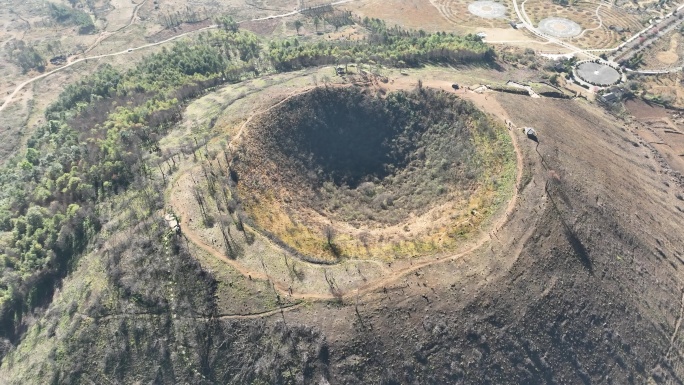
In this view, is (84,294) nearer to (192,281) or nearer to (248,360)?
(192,281)

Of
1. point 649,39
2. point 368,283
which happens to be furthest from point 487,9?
point 368,283

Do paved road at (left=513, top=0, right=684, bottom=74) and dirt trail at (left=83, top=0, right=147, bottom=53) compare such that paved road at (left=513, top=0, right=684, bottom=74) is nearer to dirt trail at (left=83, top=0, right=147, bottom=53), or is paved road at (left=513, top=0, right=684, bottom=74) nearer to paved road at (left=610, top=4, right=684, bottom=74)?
paved road at (left=610, top=4, right=684, bottom=74)

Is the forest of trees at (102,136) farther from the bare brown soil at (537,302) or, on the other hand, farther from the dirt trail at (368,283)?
the bare brown soil at (537,302)

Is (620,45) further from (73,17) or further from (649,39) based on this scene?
(73,17)

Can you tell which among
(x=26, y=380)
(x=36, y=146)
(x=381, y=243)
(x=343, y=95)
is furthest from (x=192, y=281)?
(x=36, y=146)

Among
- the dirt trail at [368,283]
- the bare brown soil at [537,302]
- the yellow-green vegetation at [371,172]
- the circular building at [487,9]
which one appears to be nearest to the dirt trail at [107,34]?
the yellow-green vegetation at [371,172]
